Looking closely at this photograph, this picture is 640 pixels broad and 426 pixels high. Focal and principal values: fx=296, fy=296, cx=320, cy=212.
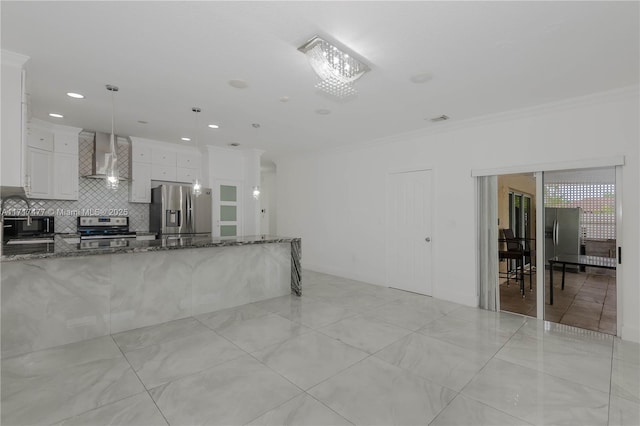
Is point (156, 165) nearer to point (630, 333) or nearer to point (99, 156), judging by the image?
point (99, 156)

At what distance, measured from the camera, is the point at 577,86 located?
327 centimetres

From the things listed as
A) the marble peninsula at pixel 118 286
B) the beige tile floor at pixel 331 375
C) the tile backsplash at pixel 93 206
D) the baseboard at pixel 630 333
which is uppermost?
the tile backsplash at pixel 93 206

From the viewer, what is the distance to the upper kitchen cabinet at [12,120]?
2.74 metres

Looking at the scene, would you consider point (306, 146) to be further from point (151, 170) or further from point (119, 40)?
point (119, 40)

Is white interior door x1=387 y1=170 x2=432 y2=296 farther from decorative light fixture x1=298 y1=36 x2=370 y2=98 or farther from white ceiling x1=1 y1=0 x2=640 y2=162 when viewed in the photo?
decorative light fixture x1=298 y1=36 x2=370 y2=98

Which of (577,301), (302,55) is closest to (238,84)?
(302,55)

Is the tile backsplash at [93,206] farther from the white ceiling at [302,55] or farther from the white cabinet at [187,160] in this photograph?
the white ceiling at [302,55]

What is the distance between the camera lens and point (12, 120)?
2764 millimetres

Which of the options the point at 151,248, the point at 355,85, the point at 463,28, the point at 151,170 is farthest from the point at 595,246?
the point at 151,170

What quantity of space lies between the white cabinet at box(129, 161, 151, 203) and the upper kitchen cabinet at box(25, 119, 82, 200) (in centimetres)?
85

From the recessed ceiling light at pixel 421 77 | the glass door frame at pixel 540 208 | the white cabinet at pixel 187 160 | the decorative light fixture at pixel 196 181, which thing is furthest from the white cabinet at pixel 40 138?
the glass door frame at pixel 540 208

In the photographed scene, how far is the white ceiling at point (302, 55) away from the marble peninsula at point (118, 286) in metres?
1.85

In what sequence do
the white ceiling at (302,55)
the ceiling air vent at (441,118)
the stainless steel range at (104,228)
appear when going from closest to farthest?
the white ceiling at (302,55) < the ceiling air vent at (441,118) < the stainless steel range at (104,228)

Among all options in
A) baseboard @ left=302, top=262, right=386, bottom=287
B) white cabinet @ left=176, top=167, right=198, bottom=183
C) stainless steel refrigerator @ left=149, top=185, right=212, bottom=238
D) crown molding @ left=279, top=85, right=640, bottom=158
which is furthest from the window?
white cabinet @ left=176, top=167, right=198, bottom=183
